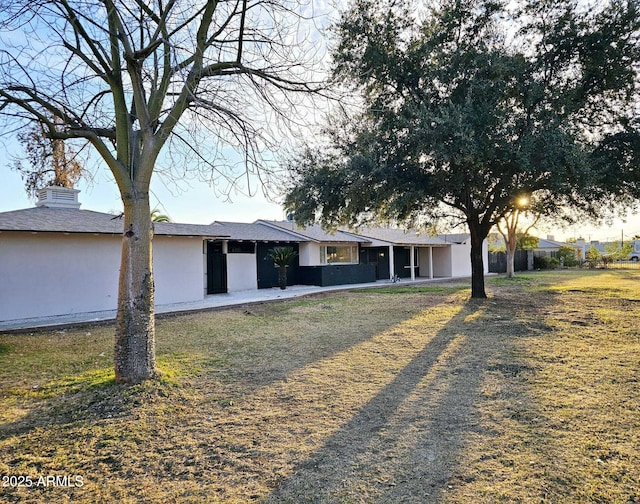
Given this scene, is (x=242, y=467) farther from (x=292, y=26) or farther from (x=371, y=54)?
(x=371, y=54)

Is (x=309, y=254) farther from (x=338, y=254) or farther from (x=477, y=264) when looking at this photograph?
(x=477, y=264)

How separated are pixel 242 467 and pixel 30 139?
6.54m

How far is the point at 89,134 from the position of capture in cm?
510

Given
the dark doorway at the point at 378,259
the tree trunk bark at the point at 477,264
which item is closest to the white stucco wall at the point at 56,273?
the tree trunk bark at the point at 477,264

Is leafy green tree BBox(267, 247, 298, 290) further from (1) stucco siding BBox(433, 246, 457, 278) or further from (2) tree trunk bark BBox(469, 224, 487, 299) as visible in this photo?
(1) stucco siding BBox(433, 246, 457, 278)

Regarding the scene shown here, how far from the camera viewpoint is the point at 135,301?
492 centimetres

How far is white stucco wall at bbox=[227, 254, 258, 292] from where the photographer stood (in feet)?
58.9

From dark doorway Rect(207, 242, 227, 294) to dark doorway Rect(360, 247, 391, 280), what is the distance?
29.4 ft

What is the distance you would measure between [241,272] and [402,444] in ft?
50.9

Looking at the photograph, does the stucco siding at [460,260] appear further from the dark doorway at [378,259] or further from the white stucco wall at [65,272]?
the white stucco wall at [65,272]

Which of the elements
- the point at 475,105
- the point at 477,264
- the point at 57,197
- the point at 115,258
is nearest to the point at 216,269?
the point at 115,258

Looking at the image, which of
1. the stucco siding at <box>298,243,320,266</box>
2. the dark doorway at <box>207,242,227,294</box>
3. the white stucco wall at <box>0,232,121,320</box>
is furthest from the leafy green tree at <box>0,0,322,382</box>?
the stucco siding at <box>298,243,320,266</box>

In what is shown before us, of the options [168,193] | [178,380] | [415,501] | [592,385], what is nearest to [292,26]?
[168,193]

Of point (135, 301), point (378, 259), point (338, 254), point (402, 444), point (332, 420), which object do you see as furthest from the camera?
point (378, 259)
